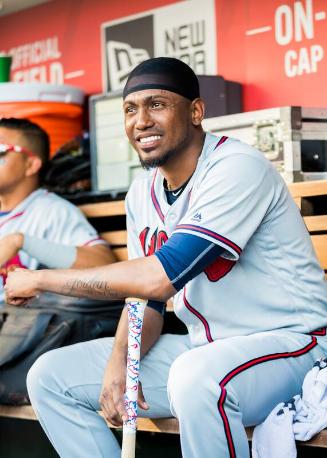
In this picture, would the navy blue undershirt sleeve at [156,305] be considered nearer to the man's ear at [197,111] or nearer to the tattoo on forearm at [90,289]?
the tattoo on forearm at [90,289]

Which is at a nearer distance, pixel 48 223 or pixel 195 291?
pixel 195 291

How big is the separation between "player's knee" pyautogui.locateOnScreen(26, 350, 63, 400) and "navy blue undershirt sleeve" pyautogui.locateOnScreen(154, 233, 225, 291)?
66 centimetres

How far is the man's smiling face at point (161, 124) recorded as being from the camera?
3270 mm

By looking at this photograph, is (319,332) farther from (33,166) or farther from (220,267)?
(33,166)

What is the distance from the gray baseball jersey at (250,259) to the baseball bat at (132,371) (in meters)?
0.28

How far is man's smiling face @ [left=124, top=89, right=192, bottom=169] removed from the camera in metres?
3.27

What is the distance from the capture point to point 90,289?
301 cm

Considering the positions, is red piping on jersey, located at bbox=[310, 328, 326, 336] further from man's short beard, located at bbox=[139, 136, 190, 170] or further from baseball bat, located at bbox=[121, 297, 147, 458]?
man's short beard, located at bbox=[139, 136, 190, 170]

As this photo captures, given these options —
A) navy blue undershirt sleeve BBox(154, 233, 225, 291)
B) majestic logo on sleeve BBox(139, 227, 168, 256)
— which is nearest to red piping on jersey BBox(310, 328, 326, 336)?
navy blue undershirt sleeve BBox(154, 233, 225, 291)

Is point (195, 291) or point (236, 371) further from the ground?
point (195, 291)

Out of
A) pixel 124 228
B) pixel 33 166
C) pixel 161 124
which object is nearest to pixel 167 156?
pixel 161 124

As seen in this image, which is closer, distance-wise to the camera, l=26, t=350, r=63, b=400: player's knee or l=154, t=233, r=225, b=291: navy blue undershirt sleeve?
l=154, t=233, r=225, b=291: navy blue undershirt sleeve

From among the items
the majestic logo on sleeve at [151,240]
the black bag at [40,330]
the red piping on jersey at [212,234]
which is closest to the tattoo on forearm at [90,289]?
the red piping on jersey at [212,234]

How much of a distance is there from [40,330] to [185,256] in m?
1.40
